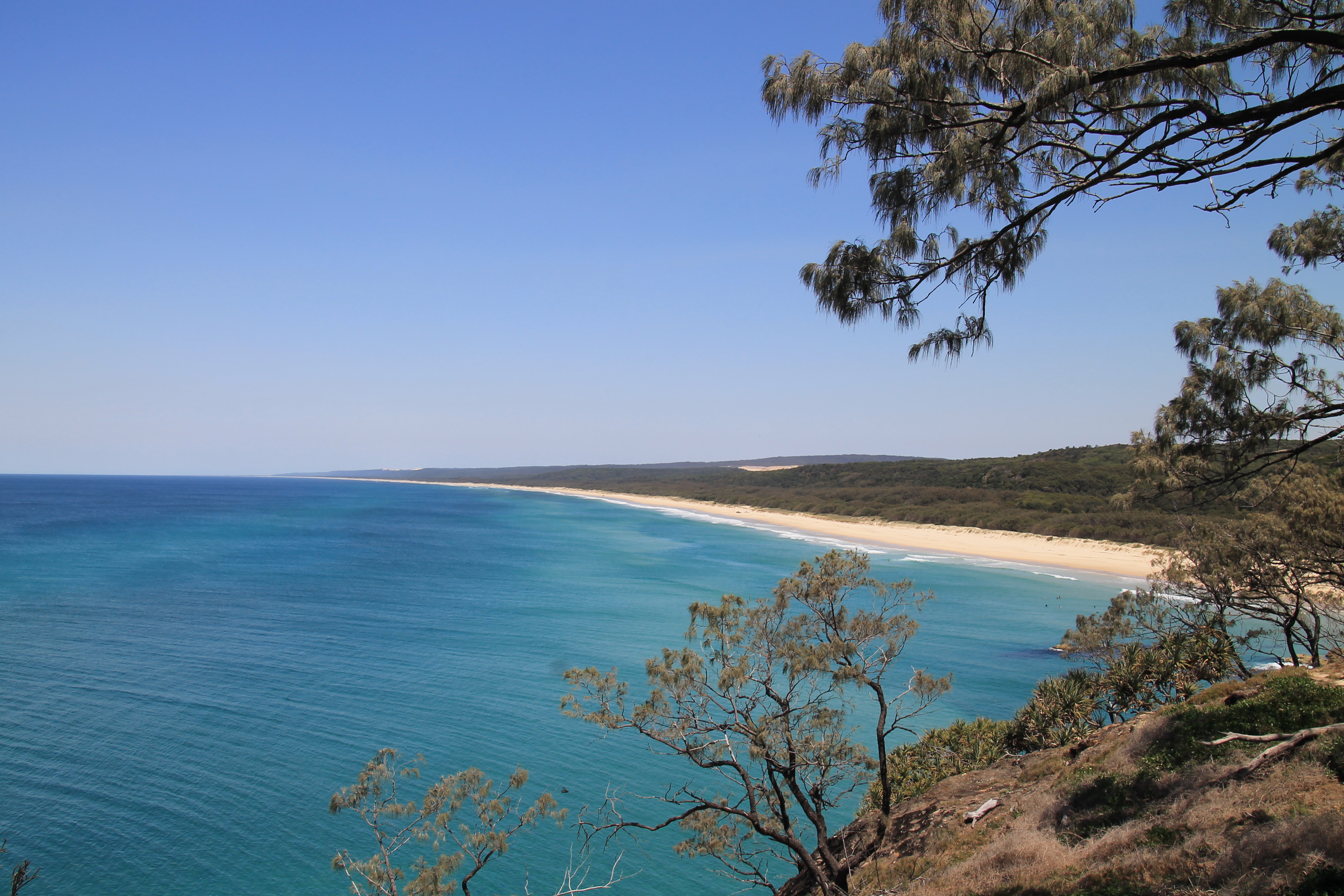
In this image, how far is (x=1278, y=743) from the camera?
880cm

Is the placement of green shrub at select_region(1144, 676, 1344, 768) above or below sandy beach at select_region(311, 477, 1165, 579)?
above

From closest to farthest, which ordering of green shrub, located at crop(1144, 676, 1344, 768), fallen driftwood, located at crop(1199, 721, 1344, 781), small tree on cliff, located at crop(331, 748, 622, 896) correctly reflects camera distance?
1. fallen driftwood, located at crop(1199, 721, 1344, 781)
2. small tree on cliff, located at crop(331, 748, 622, 896)
3. green shrub, located at crop(1144, 676, 1344, 768)

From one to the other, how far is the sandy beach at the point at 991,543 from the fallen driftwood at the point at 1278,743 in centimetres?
2524

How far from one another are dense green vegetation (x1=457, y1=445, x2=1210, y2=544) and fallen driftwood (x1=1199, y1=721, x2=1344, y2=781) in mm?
26593

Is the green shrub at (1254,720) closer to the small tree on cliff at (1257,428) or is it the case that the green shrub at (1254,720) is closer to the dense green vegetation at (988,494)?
the small tree on cliff at (1257,428)

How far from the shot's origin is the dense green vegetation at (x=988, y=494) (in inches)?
2328

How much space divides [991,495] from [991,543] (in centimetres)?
2365

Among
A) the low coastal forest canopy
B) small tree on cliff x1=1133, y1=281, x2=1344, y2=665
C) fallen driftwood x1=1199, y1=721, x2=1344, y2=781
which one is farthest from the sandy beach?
fallen driftwood x1=1199, y1=721, x2=1344, y2=781

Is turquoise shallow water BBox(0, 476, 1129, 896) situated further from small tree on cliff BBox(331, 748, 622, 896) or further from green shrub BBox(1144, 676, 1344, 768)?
green shrub BBox(1144, 676, 1344, 768)

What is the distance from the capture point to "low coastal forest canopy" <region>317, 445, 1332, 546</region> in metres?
58.1

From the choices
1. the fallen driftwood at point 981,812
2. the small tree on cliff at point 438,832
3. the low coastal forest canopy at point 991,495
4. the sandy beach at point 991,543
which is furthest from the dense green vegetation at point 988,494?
the small tree on cliff at point 438,832

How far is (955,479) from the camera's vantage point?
326 feet

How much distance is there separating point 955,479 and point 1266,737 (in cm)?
9667

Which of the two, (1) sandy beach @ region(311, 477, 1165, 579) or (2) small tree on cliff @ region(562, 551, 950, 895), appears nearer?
(2) small tree on cliff @ region(562, 551, 950, 895)
